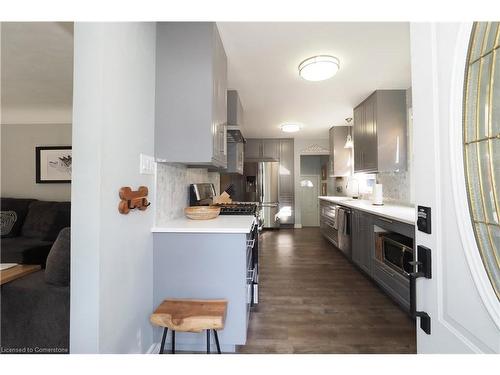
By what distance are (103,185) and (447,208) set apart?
134cm

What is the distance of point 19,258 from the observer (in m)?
2.47

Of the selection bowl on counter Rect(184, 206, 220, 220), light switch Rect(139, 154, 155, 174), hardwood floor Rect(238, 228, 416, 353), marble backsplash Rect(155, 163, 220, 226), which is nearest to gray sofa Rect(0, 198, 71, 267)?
marble backsplash Rect(155, 163, 220, 226)

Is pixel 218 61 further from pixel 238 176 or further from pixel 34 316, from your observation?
pixel 238 176

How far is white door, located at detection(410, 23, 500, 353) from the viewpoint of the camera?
22.5 inches

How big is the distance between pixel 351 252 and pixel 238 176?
10.6 ft

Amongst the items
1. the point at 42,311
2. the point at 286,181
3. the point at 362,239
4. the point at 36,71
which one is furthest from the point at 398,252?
the point at 36,71

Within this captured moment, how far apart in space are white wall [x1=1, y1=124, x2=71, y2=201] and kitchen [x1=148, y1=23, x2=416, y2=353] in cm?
254

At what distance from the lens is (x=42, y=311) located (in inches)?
55.1

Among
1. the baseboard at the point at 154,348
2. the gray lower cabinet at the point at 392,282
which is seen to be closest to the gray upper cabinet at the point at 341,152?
the gray lower cabinet at the point at 392,282

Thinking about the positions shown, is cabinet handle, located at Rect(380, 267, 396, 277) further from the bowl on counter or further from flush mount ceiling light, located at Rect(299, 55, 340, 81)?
flush mount ceiling light, located at Rect(299, 55, 340, 81)

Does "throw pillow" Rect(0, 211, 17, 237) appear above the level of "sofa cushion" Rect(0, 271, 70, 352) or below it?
above

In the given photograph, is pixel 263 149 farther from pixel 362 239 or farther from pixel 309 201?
pixel 362 239

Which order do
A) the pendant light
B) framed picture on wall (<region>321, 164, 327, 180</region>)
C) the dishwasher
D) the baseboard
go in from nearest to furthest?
the baseboard
the dishwasher
the pendant light
framed picture on wall (<region>321, 164, 327, 180</region>)

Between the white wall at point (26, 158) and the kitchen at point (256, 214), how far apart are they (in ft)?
8.33
